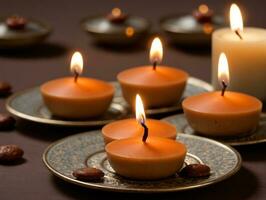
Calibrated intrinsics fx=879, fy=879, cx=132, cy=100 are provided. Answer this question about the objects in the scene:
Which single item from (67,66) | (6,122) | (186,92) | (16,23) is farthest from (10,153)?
(16,23)

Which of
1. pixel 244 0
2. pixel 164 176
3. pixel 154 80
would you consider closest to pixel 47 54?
pixel 154 80

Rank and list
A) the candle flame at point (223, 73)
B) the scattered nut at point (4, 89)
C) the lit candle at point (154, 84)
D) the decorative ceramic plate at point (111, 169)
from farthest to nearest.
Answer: the scattered nut at point (4, 89)
the lit candle at point (154, 84)
the candle flame at point (223, 73)
the decorative ceramic plate at point (111, 169)

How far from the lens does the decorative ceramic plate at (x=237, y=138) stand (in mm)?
1292

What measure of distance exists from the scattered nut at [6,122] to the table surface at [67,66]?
0.04 ft

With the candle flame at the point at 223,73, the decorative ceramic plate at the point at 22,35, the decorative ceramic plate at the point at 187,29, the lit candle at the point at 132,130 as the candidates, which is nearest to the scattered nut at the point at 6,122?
the lit candle at the point at 132,130

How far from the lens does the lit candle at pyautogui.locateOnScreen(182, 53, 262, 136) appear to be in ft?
4.25

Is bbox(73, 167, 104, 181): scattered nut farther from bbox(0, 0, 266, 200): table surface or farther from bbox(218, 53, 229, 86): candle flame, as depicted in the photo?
bbox(218, 53, 229, 86): candle flame

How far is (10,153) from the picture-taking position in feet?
4.15

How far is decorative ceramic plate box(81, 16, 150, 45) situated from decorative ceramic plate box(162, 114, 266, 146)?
585 millimetres

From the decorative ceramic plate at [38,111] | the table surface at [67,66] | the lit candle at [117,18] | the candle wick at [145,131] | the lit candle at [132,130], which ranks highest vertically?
the candle wick at [145,131]

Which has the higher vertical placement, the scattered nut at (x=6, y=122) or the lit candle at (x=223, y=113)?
the lit candle at (x=223, y=113)

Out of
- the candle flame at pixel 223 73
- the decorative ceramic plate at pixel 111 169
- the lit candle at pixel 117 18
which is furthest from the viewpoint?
the lit candle at pixel 117 18

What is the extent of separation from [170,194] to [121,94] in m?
0.45

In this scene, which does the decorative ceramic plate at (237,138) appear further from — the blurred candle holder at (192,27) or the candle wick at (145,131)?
the blurred candle holder at (192,27)
